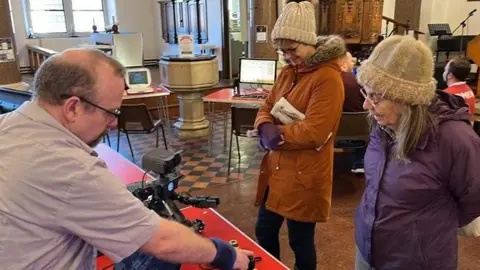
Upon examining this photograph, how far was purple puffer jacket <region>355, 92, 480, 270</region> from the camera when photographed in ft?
4.01

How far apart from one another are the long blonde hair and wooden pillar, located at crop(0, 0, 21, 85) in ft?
12.5

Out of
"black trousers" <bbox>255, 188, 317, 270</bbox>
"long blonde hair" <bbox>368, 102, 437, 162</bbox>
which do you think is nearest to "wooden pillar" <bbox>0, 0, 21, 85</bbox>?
"black trousers" <bbox>255, 188, 317, 270</bbox>

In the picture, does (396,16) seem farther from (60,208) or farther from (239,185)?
(60,208)

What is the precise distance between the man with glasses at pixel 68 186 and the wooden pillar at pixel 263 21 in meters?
4.84

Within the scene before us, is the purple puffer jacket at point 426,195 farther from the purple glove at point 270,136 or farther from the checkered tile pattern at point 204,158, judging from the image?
the checkered tile pattern at point 204,158

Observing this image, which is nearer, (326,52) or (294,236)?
(326,52)

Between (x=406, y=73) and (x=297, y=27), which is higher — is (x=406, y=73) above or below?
below

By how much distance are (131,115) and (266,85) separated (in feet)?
5.54

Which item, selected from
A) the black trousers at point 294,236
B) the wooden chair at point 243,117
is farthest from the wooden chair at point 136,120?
the black trousers at point 294,236

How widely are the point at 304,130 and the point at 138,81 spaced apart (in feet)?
13.8

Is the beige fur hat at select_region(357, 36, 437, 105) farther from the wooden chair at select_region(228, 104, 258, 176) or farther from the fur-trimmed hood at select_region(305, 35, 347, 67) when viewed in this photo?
the wooden chair at select_region(228, 104, 258, 176)

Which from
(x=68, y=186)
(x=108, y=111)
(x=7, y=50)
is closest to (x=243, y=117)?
(x=7, y=50)

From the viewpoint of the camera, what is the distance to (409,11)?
36.5 ft

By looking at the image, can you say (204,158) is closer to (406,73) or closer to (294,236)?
(294,236)
